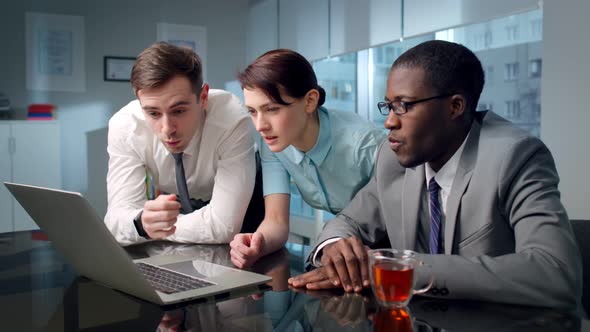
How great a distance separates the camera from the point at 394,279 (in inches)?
38.4

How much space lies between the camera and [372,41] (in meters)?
4.70

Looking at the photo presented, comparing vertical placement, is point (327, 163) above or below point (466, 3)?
below

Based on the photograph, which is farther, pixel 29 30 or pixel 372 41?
pixel 29 30

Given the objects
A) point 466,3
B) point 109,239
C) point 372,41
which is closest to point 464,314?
point 109,239

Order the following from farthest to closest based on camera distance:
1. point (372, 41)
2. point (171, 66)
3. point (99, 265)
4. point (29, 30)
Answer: point (29, 30), point (372, 41), point (171, 66), point (99, 265)

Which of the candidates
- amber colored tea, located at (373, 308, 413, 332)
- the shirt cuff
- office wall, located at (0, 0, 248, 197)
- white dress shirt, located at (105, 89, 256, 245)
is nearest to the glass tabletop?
amber colored tea, located at (373, 308, 413, 332)

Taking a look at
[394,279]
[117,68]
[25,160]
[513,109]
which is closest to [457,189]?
[394,279]

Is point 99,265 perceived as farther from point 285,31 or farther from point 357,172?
point 285,31

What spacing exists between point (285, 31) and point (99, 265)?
523cm

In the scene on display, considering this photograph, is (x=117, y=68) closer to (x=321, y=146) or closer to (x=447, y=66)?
(x=321, y=146)

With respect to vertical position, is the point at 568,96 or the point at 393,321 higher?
the point at 568,96

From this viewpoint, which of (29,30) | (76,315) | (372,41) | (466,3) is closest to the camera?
(76,315)

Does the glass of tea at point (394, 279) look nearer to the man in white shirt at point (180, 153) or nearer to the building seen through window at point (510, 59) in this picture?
the man in white shirt at point (180, 153)

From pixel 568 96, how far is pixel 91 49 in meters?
4.88
